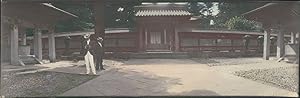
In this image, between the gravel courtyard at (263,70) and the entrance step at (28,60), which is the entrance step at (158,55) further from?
the entrance step at (28,60)

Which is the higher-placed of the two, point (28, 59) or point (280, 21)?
point (280, 21)

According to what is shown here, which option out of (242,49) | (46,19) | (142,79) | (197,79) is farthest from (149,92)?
(46,19)

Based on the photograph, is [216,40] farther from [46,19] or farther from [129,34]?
[46,19]

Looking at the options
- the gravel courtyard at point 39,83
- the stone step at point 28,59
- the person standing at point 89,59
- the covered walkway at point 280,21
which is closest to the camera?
→ the covered walkway at point 280,21

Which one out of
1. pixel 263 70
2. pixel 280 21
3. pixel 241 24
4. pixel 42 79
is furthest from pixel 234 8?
pixel 42 79

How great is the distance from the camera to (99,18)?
573 centimetres

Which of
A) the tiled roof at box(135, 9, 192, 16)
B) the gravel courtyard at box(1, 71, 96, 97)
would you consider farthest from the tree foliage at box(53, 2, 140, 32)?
the gravel courtyard at box(1, 71, 96, 97)

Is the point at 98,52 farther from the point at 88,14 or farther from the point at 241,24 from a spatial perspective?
the point at 241,24

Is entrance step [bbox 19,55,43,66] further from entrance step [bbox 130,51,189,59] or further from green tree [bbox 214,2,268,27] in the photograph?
green tree [bbox 214,2,268,27]

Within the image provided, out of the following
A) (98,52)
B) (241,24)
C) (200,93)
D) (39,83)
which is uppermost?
(241,24)

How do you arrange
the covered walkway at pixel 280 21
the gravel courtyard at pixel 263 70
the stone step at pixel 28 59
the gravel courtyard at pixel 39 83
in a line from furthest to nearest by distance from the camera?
1. the stone step at pixel 28 59
2. the gravel courtyard at pixel 39 83
3. the gravel courtyard at pixel 263 70
4. the covered walkway at pixel 280 21

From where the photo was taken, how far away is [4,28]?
5.73m

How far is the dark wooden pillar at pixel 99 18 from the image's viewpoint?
565 cm

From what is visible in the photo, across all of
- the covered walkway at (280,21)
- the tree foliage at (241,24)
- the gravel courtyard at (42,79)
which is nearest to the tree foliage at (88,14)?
the gravel courtyard at (42,79)
